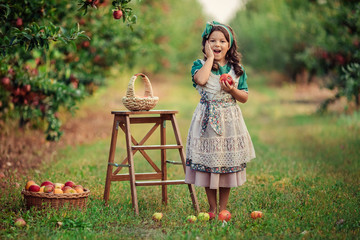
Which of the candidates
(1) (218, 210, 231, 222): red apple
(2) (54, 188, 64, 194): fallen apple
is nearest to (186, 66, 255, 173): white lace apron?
(1) (218, 210, 231, 222): red apple

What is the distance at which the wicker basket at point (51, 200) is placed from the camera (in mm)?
5102

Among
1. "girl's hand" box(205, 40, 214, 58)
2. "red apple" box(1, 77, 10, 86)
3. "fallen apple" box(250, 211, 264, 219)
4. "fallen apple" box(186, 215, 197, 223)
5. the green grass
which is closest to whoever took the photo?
the green grass

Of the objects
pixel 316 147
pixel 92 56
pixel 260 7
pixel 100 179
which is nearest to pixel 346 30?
pixel 316 147

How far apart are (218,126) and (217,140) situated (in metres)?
0.14

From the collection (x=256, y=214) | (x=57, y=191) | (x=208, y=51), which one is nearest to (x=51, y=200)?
(x=57, y=191)

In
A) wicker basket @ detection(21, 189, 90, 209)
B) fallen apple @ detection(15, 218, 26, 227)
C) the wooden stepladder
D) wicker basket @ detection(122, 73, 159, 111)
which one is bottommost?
fallen apple @ detection(15, 218, 26, 227)

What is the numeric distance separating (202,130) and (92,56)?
22.7 ft

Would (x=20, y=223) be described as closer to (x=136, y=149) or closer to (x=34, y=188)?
(x=34, y=188)

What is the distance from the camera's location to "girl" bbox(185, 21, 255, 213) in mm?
4992

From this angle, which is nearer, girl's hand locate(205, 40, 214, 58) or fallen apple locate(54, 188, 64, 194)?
girl's hand locate(205, 40, 214, 58)

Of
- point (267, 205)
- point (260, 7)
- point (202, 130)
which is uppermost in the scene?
point (260, 7)

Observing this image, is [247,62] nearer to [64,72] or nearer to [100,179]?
[64,72]

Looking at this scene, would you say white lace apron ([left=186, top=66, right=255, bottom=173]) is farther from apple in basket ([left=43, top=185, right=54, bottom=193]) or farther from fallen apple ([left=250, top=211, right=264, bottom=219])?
apple in basket ([left=43, top=185, right=54, bottom=193])

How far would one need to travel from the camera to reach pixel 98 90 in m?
12.7
